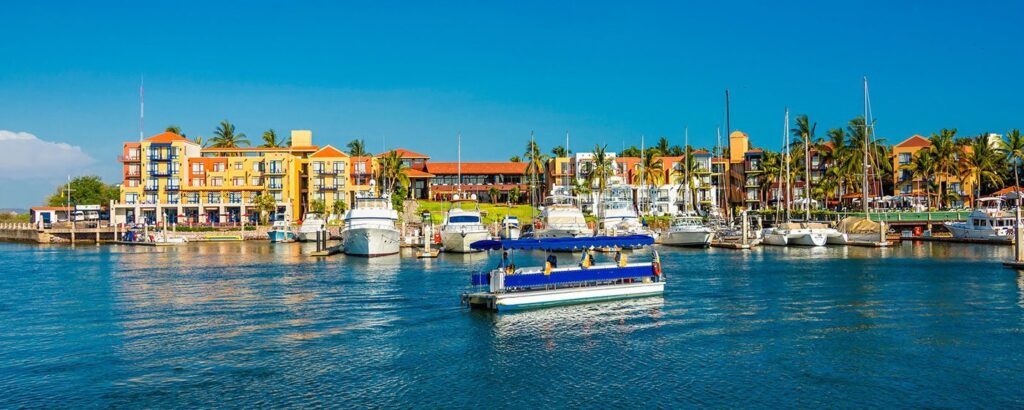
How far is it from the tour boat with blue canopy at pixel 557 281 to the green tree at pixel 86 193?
461 ft

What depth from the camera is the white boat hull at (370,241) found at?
76438mm

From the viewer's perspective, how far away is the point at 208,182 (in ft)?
445

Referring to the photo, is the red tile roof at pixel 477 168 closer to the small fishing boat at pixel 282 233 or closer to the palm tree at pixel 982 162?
the small fishing boat at pixel 282 233

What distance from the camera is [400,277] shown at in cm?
5547

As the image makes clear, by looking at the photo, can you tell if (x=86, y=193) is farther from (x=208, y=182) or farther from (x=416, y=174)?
(x=416, y=174)

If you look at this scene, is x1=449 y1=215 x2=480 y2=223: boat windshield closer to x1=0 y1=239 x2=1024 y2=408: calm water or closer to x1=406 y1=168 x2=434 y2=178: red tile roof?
x1=0 y1=239 x2=1024 y2=408: calm water

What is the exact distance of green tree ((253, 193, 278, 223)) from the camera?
129125 mm

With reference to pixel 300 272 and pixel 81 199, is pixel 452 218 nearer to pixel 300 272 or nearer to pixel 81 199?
pixel 300 272

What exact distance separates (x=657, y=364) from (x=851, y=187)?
114772mm

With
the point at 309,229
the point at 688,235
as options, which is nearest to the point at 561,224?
the point at 688,235

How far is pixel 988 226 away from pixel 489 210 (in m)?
68.4

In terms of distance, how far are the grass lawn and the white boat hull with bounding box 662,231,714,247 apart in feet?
109

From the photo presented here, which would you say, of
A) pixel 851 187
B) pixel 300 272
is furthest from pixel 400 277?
pixel 851 187

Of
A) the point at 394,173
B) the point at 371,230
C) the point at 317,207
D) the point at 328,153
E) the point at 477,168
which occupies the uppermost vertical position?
the point at 328,153
